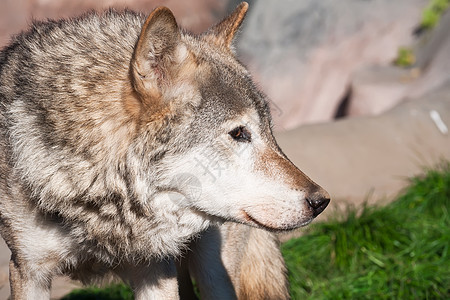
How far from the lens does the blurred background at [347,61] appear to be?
634cm

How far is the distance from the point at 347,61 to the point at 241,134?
697 cm

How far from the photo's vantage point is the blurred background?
6.34 meters

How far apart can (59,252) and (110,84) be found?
838 mm

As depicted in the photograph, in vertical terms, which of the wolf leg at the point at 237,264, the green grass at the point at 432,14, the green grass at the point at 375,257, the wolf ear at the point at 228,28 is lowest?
the green grass at the point at 432,14

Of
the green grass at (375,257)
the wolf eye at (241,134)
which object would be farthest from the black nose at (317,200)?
the green grass at (375,257)

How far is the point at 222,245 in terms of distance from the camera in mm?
3471

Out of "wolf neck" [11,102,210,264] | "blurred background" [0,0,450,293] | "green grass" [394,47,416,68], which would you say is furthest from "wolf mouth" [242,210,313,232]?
"green grass" [394,47,416,68]

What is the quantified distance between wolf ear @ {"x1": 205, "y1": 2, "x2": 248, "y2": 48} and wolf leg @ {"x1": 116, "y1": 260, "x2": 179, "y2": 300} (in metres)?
1.12

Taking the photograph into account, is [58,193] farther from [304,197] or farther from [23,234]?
[304,197]

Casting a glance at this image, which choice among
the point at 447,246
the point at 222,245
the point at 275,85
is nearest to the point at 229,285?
the point at 222,245

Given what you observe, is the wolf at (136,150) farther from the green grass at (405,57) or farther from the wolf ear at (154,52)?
the green grass at (405,57)

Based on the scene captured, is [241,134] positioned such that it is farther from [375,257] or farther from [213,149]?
[375,257]

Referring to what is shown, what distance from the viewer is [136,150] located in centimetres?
272

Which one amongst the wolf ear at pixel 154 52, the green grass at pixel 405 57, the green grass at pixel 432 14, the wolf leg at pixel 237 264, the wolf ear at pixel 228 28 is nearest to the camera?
the wolf ear at pixel 154 52
